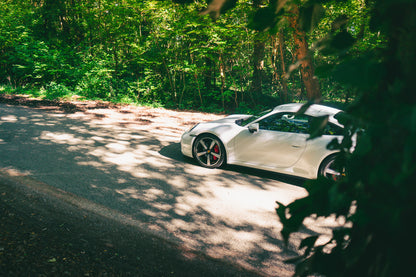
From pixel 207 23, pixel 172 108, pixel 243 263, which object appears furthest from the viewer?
pixel 172 108

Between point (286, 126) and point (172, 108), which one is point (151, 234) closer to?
point (286, 126)

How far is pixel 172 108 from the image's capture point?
15.2m

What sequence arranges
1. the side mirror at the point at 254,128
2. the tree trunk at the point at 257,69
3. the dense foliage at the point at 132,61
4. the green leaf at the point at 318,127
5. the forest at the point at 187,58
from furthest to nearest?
1. the tree trunk at the point at 257,69
2. the dense foliage at the point at 132,61
3. the side mirror at the point at 254,128
4. the forest at the point at 187,58
5. the green leaf at the point at 318,127

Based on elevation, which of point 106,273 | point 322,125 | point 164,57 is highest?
point 164,57

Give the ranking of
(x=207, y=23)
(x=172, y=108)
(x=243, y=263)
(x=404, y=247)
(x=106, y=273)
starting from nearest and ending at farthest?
1. (x=404, y=247)
2. (x=106, y=273)
3. (x=243, y=263)
4. (x=207, y=23)
5. (x=172, y=108)

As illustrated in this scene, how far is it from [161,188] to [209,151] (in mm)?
1658

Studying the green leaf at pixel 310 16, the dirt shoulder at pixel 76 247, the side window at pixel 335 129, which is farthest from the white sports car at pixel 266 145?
the green leaf at pixel 310 16

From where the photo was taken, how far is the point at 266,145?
545cm

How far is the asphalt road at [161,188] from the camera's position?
3408mm

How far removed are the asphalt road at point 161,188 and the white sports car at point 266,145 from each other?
325mm

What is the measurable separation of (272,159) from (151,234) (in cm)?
299

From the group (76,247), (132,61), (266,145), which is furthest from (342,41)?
(132,61)

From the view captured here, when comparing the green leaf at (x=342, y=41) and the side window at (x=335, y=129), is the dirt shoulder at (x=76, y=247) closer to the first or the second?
the side window at (x=335, y=129)

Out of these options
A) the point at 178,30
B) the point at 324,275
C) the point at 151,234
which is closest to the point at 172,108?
the point at 178,30
